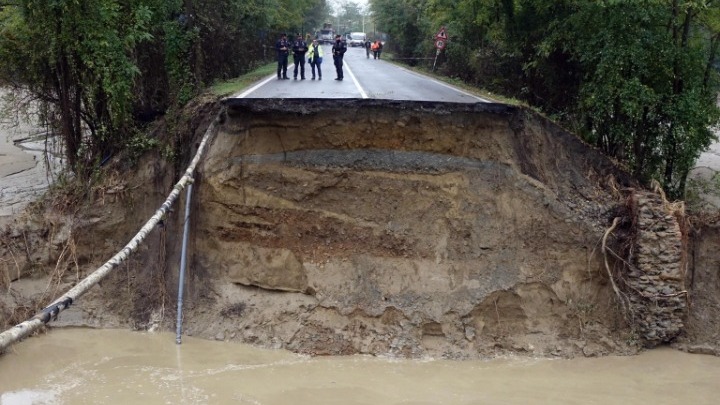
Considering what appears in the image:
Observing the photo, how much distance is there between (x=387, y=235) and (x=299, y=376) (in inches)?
121

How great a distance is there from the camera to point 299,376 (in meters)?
10.2

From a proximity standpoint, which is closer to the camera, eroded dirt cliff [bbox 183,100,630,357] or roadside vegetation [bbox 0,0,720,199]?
eroded dirt cliff [bbox 183,100,630,357]

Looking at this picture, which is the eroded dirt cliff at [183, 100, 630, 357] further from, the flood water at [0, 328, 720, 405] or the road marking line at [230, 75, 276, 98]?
the road marking line at [230, 75, 276, 98]

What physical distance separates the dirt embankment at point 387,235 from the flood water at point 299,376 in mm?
539

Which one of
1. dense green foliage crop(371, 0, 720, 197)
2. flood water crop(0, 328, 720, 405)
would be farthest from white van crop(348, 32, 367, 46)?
flood water crop(0, 328, 720, 405)

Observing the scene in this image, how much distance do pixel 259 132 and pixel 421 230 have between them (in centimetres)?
336

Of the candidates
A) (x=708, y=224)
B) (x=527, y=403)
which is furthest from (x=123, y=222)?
(x=708, y=224)

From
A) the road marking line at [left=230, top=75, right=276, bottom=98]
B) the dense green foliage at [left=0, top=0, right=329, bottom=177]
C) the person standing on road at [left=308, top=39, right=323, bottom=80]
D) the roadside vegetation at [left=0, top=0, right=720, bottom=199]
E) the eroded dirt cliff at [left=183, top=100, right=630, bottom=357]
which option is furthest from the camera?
the person standing on road at [left=308, top=39, right=323, bottom=80]

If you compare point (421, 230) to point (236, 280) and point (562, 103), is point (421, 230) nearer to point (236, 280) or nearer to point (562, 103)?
point (236, 280)

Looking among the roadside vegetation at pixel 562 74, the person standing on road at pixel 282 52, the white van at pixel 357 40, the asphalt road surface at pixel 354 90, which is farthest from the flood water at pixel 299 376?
the white van at pixel 357 40

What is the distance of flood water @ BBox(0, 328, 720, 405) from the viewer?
9523mm

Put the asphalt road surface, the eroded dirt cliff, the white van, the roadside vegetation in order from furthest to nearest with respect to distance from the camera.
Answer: the white van < the asphalt road surface < the roadside vegetation < the eroded dirt cliff

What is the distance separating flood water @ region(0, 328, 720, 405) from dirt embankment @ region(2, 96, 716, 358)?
1.77 ft

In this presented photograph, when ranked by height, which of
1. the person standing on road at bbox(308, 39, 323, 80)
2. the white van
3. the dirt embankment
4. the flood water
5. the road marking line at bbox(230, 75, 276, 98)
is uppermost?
the white van
